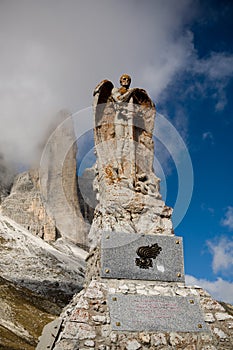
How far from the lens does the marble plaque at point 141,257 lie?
29.4ft

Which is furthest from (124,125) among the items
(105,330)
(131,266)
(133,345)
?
(133,345)

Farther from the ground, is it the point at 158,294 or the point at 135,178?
the point at 135,178

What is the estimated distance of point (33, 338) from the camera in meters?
25.4

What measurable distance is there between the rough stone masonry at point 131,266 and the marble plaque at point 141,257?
23 mm

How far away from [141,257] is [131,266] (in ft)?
1.16

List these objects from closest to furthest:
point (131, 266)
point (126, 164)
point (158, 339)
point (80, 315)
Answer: point (80, 315) < point (158, 339) < point (131, 266) < point (126, 164)

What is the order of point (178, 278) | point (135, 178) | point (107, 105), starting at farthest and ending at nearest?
1. point (107, 105)
2. point (135, 178)
3. point (178, 278)

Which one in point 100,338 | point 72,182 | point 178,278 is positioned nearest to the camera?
point 100,338

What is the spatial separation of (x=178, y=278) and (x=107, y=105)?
18.7 ft

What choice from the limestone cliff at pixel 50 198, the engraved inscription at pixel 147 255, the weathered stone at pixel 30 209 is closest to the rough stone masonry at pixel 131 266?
the engraved inscription at pixel 147 255

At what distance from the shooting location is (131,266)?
9062mm

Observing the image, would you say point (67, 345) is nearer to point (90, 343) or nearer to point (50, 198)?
point (90, 343)

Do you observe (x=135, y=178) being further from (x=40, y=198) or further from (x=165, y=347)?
(x=40, y=198)

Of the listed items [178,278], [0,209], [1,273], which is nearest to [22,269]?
[1,273]
